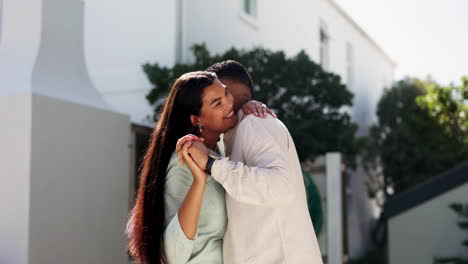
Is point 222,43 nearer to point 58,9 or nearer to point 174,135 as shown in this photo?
point 58,9

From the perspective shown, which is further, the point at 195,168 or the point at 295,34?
the point at 295,34

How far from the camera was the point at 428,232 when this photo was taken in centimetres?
843

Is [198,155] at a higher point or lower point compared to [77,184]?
higher

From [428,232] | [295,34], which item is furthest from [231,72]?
[295,34]

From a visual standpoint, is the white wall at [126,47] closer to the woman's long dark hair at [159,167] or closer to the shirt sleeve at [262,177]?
the woman's long dark hair at [159,167]

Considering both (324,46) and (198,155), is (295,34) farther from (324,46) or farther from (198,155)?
(198,155)

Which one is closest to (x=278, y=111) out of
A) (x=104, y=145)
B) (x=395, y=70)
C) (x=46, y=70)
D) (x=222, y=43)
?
(x=222, y=43)

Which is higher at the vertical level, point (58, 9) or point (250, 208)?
point (58, 9)

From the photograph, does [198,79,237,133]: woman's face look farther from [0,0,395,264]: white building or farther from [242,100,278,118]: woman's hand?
[0,0,395,264]: white building

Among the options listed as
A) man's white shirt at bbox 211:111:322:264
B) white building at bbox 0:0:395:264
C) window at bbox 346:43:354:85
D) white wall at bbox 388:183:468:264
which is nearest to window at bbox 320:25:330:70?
window at bbox 346:43:354:85

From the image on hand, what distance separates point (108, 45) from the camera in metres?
7.63

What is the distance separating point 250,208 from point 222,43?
6.89 m

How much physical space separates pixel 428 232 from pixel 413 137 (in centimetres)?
659

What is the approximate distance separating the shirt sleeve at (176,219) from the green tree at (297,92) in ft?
15.4
